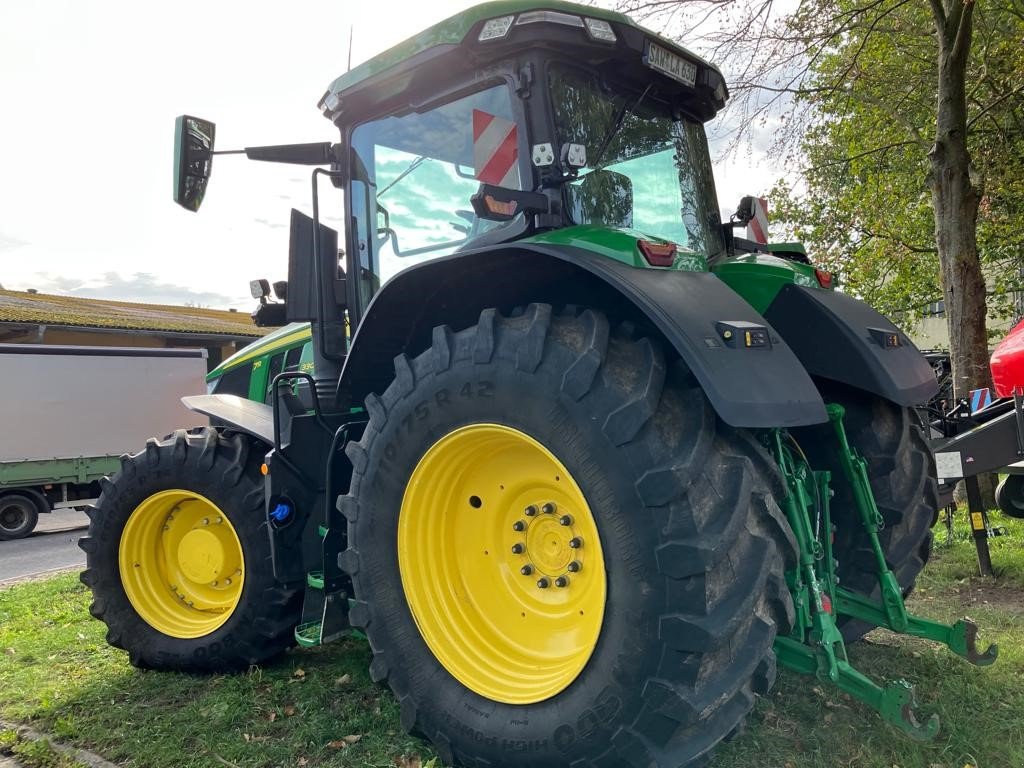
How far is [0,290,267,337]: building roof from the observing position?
17.1 metres

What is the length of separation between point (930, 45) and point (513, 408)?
398 inches

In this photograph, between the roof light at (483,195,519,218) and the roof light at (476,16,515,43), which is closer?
the roof light at (483,195,519,218)

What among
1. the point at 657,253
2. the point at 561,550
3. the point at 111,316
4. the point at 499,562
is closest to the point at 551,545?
the point at 561,550

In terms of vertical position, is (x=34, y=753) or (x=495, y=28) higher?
(x=495, y=28)

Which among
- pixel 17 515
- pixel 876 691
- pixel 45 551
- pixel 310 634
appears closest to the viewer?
pixel 876 691

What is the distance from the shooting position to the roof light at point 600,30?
9.00 feet

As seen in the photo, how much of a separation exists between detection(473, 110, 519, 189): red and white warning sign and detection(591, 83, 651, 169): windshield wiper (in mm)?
321

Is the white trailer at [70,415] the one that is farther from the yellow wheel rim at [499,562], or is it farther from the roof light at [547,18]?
the roof light at [547,18]

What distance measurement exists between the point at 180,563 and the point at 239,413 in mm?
820

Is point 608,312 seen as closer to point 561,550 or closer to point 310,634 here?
point 561,550

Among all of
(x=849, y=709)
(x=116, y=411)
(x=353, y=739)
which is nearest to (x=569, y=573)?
(x=353, y=739)

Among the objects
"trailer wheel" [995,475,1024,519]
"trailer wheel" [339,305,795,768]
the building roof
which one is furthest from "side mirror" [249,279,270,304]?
the building roof

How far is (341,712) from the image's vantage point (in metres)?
3.23

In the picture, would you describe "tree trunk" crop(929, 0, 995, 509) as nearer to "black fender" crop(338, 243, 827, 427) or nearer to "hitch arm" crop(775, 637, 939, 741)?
"hitch arm" crop(775, 637, 939, 741)
